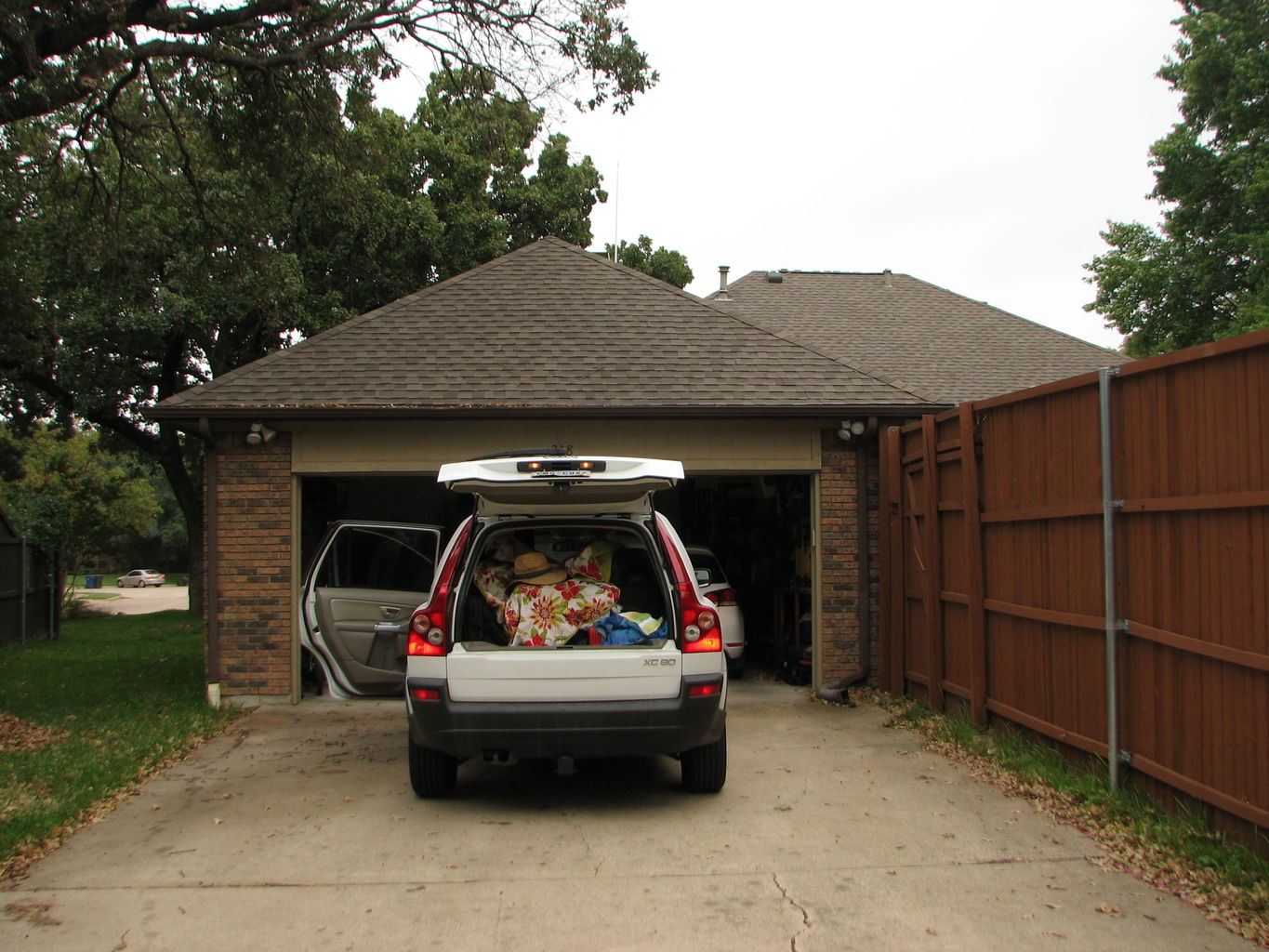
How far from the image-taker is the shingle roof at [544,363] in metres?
10.0

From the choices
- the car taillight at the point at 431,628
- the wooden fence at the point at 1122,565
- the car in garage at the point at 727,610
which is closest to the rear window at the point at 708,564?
the car in garage at the point at 727,610

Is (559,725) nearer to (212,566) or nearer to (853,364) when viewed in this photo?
(212,566)

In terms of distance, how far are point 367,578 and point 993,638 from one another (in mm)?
5626

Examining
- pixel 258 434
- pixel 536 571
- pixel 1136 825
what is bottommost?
pixel 1136 825

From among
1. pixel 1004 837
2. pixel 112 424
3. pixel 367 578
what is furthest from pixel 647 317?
pixel 112 424

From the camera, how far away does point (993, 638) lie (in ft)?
25.0

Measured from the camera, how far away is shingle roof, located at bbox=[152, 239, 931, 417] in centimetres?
1005

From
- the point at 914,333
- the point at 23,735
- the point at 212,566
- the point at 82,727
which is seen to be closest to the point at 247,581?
the point at 212,566

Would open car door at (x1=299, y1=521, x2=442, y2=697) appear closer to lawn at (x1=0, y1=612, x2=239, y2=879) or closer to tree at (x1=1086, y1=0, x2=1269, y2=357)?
lawn at (x1=0, y1=612, x2=239, y2=879)

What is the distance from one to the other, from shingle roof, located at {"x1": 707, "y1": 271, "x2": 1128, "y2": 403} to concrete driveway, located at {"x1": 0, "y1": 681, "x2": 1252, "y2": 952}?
26.6 ft

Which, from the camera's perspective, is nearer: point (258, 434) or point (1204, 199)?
point (258, 434)

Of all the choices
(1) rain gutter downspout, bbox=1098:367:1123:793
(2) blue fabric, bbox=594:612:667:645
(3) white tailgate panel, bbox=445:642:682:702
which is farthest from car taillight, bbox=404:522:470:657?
(1) rain gutter downspout, bbox=1098:367:1123:793

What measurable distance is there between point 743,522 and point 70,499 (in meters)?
17.5

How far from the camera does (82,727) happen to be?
8.91 metres
